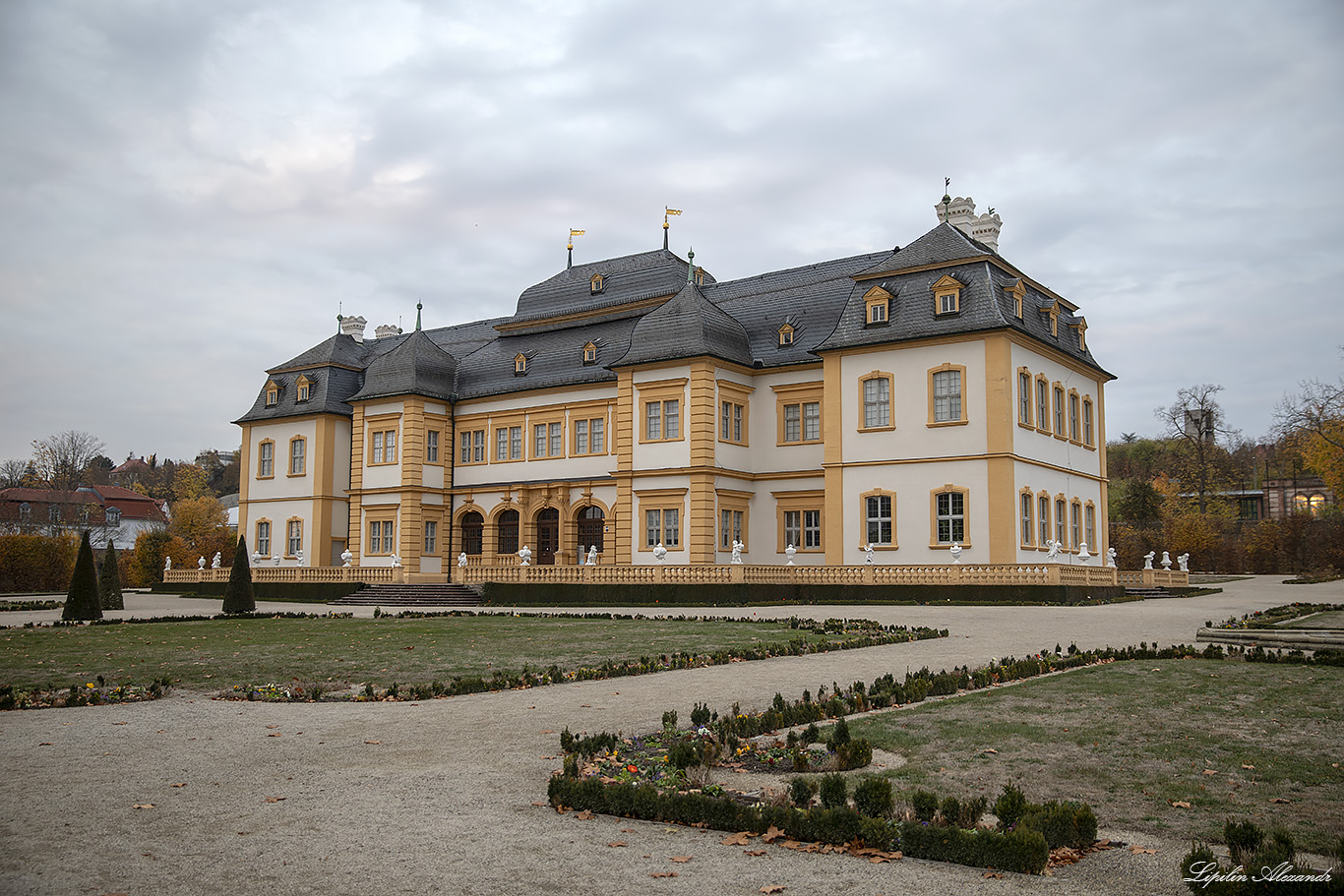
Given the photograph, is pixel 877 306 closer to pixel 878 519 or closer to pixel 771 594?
pixel 878 519

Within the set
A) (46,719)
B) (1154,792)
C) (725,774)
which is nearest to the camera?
(1154,792)

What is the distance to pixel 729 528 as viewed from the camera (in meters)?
37.4

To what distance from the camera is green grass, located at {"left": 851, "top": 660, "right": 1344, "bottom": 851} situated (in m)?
6.32

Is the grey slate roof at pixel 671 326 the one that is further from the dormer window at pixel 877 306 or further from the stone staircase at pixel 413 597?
the stone staircase at pixel 413 597

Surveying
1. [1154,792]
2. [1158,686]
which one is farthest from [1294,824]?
[1158,686]

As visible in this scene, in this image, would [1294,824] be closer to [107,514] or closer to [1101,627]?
[1101,627]

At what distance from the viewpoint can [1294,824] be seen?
588 cm

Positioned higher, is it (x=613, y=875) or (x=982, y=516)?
(x=982, y=516)

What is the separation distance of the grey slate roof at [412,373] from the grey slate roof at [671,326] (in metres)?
0.06

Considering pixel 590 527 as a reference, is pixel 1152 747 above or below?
below

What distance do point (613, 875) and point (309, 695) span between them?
7153 mm

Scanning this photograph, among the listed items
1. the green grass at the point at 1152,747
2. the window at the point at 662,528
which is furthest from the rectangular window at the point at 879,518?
the green grass at the point at 1152,747

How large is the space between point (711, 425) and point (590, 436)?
6.65 metres

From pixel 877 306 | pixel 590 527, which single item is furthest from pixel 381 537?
pixel 877 306
